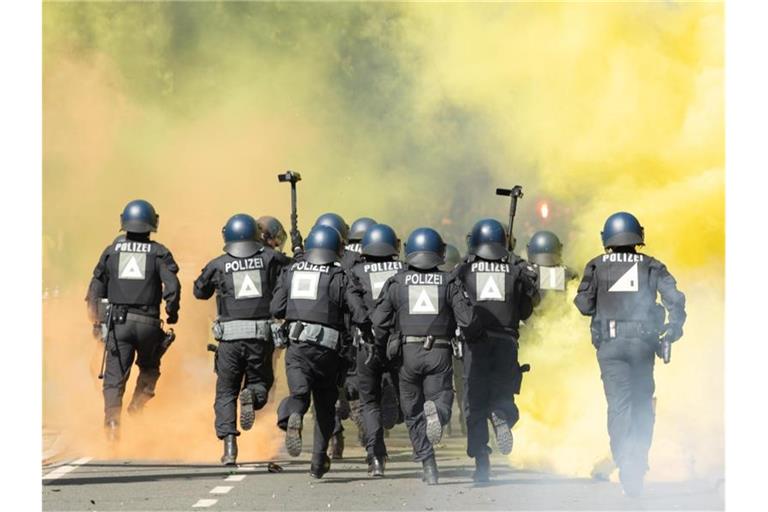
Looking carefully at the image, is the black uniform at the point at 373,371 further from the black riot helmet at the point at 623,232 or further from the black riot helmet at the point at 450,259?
the black riot helmet at the point at 450,259

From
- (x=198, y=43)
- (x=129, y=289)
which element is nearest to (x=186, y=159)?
(x=198, y=43)

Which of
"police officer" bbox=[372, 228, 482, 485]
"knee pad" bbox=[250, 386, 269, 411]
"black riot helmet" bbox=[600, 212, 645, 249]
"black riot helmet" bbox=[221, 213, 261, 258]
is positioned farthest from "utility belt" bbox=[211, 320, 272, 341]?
"black riot helmet" bbox=[600, 212, 645, 249]

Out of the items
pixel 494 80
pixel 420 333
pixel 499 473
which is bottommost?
pixel 499 473

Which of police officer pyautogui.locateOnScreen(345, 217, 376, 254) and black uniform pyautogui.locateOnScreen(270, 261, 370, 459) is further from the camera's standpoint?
police officer pyautogui.locateOnScreen(345, 217, 376, 254)

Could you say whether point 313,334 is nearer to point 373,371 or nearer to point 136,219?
point 373,371

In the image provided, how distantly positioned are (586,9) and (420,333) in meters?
11.1

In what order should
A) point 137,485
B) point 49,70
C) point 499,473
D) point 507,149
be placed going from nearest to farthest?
point 137,485 < point 499,473 < point 49,70 < point 507,149

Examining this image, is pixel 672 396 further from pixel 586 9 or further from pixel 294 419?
pixel 586 9

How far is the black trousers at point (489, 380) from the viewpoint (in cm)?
1432

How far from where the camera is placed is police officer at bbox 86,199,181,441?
16.5m

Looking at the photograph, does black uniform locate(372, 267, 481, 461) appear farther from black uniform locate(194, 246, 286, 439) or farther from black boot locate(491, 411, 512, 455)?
black uniform locate(194, 246, 286, 439)

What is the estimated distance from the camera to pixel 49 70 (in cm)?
2947

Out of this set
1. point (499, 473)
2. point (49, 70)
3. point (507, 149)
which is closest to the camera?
point (499, 473)

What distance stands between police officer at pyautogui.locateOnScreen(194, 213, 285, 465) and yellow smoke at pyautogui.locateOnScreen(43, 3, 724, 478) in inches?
68.5
